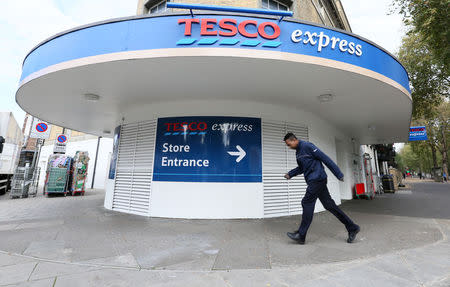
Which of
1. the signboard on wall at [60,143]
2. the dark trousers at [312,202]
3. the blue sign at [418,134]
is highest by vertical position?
the blue sign at [418,134]

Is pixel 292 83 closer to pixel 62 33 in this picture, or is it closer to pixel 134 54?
pixel 134 54

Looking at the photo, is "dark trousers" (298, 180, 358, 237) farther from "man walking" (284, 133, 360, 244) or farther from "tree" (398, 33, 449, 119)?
"tree" (398, 33, 449, 119)

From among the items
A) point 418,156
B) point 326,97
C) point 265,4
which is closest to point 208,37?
point 326,97

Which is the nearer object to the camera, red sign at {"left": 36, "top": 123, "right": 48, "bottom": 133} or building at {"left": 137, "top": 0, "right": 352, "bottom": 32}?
building at {"left": 137, "top": 0, "right": 352, "bottom": 32}

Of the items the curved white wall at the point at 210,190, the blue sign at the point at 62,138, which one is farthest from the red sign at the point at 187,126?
the blue sign at the point at 62,138

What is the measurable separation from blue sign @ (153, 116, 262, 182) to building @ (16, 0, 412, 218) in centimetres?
3

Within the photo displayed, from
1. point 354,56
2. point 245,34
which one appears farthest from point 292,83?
point 245,34

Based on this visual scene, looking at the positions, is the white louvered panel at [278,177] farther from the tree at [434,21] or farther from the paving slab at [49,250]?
the tree at [434,21]

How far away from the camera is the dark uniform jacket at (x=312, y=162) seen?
3419mm

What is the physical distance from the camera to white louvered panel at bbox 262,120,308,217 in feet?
19.0

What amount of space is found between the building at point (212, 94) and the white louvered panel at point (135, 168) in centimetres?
4

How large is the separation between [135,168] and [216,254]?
399 cm

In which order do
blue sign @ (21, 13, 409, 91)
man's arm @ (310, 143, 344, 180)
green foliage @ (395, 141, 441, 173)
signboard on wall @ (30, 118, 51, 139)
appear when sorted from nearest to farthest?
man's arm @ (310, 143, 344, 180), blue sign @ (21, 13, 409, 91), signboard on wall @ (30, 118, 51, 139), green foliage @ (395, 141, 441, 173)

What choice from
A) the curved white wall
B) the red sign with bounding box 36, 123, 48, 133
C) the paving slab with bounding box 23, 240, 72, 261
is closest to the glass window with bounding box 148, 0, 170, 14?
the curved white wall
